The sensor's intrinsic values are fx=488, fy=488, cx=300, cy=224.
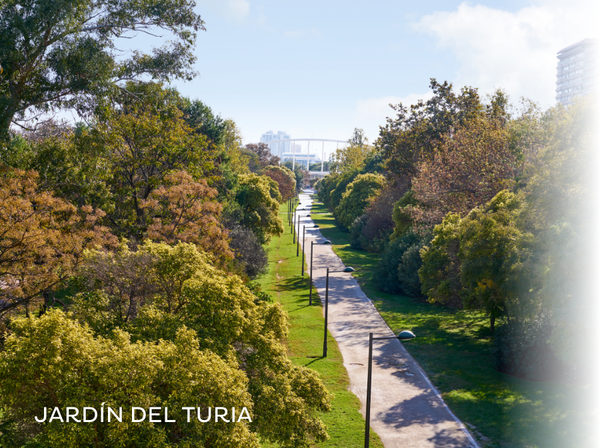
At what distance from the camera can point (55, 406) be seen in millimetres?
9562

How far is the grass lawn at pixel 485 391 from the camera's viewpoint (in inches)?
651

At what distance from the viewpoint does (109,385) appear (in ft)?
30.8

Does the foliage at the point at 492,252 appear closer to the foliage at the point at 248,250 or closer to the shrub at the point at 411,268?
the shrub at the point at 411,268

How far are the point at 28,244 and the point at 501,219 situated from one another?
2010 cm

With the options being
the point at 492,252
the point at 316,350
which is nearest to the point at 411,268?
the point at 316,350

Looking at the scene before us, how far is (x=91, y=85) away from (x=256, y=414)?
15.6 metres

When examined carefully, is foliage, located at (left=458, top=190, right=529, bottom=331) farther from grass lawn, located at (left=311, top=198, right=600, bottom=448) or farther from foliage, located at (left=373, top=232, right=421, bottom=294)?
foliage, located at (left=373, top=232, right=421, bottom=294)

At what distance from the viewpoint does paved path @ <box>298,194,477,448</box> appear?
55.0ft

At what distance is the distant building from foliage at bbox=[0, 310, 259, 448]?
17019 cm

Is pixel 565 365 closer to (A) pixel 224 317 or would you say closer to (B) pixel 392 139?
(A) pixel 224 317

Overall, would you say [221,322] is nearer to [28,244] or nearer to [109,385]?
[109,385]

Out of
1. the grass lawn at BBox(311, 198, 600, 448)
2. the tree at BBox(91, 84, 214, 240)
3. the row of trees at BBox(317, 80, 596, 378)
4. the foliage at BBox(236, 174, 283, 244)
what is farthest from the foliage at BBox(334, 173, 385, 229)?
the tree at BBox(91, 84, 214, 240)

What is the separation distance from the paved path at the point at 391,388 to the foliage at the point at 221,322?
5321 millimetres

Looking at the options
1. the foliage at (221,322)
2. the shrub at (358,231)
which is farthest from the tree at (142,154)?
the shrub at (358,231)
